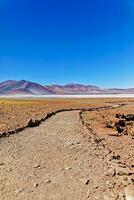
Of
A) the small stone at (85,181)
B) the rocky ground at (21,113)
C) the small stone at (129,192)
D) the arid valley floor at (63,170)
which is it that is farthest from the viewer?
the rocky ground at (21,113)

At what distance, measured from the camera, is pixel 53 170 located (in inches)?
442

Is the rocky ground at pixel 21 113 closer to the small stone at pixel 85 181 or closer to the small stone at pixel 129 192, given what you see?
the small stone at pixel 85 181

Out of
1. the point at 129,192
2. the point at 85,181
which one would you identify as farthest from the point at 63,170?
the point at 129,192

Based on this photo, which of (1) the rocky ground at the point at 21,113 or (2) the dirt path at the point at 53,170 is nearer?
(2) the dirt path at the point at 53,170

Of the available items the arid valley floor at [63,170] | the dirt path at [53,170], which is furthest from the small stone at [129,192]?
the dirt path at [53,170]

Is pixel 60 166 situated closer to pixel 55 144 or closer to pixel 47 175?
pixel 47 175

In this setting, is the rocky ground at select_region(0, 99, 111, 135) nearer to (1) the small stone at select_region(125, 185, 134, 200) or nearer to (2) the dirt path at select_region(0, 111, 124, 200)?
(2) the dirt path at select_region(0, 111, 124, 200)

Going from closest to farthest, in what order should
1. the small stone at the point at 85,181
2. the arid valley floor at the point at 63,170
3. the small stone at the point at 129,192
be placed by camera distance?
the small stone at the point at 129,192, the arid valley floor at the point at 63,170, the small stone at the point at 85,181

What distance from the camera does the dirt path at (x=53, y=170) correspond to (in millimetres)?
9000

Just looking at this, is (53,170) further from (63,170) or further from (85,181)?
(85,181)

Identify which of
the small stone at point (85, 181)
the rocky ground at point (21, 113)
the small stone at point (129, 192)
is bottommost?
the small stone at point (85, 181)

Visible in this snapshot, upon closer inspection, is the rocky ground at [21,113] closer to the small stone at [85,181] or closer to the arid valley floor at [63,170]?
the arid valley floor at [63,170]

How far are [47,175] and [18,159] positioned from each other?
250 centimetres

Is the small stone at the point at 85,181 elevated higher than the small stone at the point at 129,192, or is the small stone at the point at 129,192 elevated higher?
the small stone at the point at 129,192
